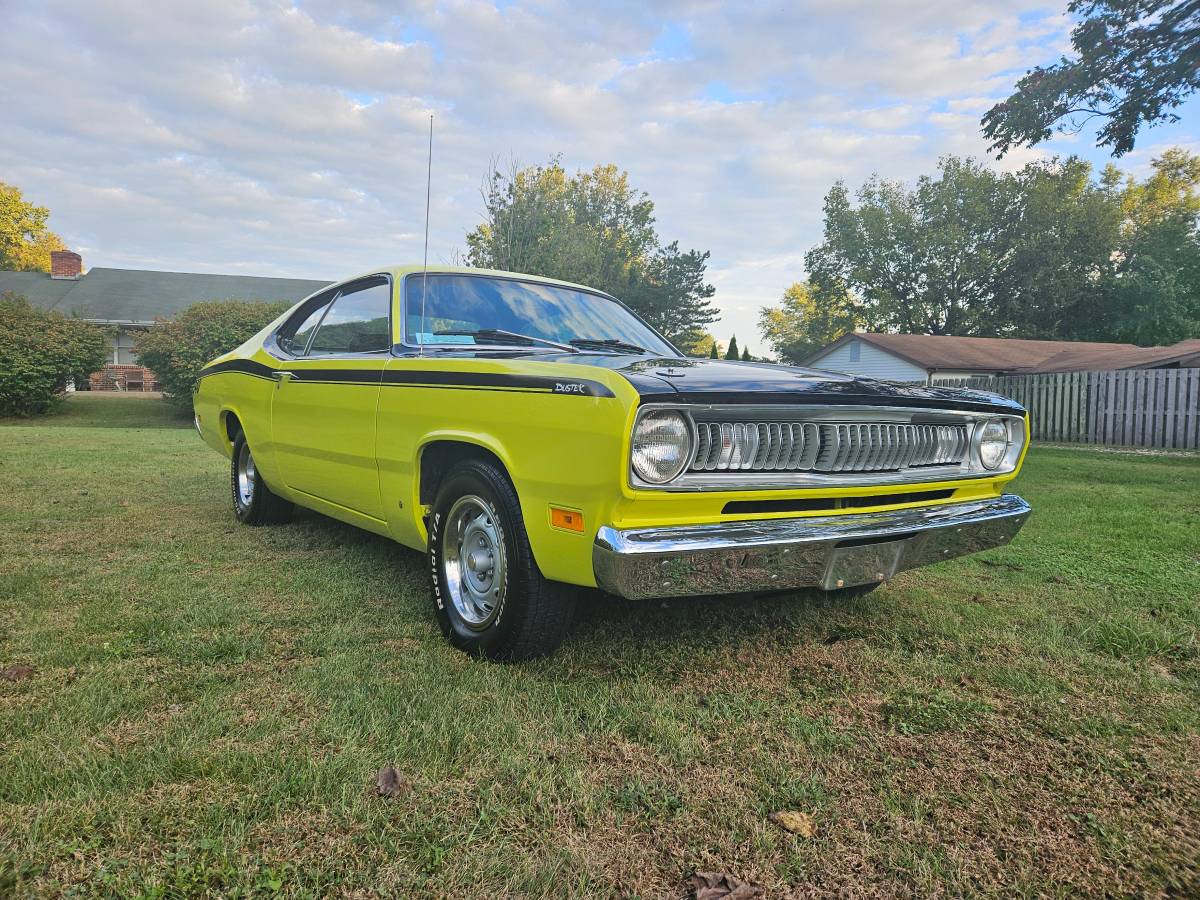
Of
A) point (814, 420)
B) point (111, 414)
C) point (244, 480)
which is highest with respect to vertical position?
point (814, 420)

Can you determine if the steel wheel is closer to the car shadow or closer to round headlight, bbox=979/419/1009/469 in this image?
the car shadow

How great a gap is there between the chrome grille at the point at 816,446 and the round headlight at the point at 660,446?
6 centimetres

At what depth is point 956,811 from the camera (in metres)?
1.91

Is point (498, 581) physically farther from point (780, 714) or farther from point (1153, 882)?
point (1153, 882)

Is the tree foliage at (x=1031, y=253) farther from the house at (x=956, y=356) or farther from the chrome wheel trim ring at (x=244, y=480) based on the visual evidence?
the chrome wheel trim ring at (x=244, y=480)

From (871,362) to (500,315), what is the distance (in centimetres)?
2483

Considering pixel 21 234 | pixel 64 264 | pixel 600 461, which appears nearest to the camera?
pixel 600 461

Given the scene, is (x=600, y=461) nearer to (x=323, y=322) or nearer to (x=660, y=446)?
(x=660, y=446)

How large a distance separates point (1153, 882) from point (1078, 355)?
24.4 meters

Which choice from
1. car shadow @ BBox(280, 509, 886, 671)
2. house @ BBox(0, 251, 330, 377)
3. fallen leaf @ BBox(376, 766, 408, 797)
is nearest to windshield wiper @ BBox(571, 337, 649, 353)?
car shadow @ BBox(280, 509, 886, 671)

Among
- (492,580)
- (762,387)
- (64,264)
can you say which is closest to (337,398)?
(492,580)

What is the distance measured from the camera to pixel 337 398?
3.69 m

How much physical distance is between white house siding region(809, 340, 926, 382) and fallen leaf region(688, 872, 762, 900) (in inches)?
885

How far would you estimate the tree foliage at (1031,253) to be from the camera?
33031 millimetres
